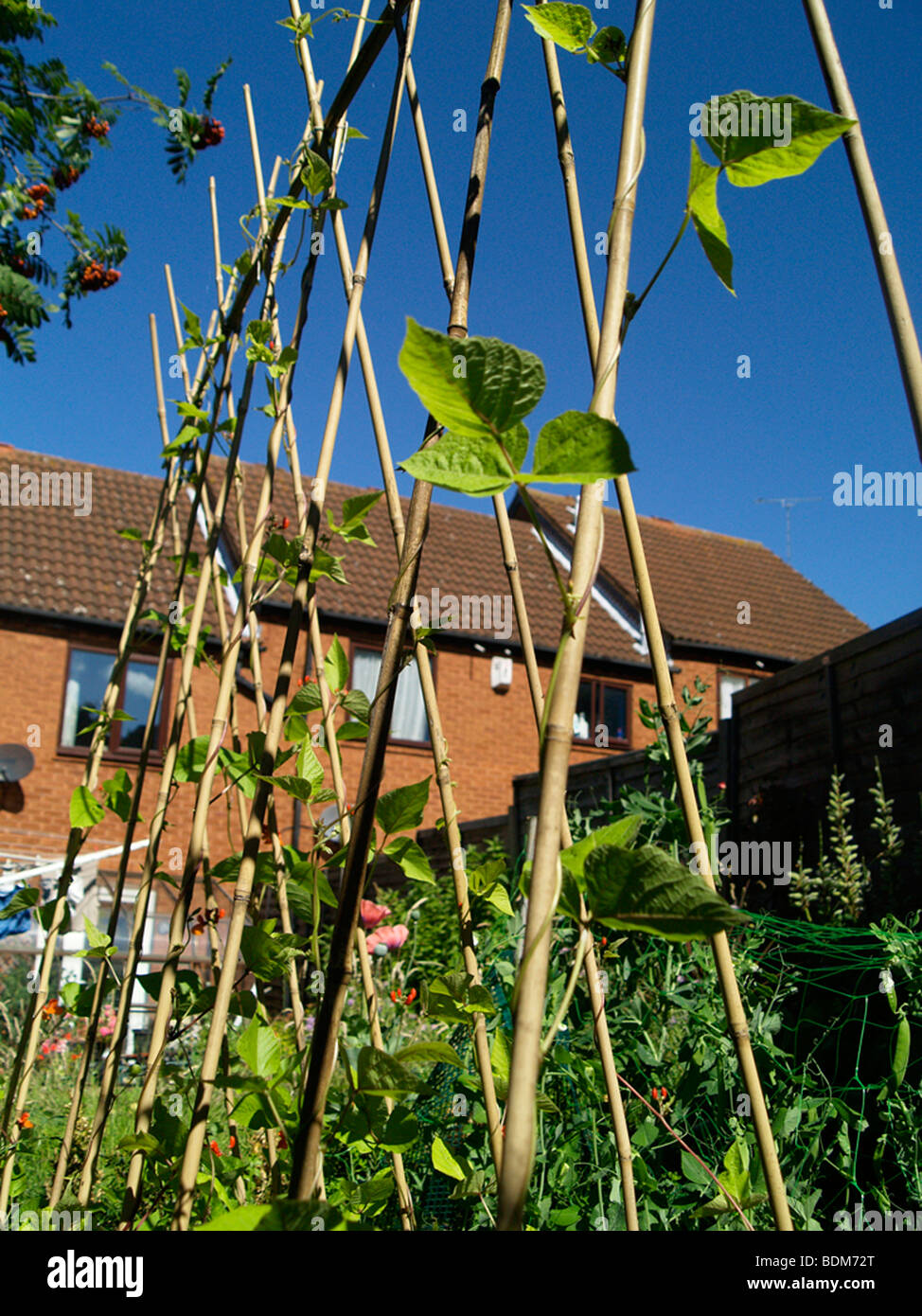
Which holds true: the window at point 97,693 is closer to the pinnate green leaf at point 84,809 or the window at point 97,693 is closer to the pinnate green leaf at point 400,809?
the pinnate green leaf at point 84,809

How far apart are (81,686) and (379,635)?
4.06 metres

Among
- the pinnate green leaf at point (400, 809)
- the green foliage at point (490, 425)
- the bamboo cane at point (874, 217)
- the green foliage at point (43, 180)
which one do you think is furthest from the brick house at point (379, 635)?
the green foliage at point (490, 425)

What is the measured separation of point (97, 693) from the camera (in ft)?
37.8

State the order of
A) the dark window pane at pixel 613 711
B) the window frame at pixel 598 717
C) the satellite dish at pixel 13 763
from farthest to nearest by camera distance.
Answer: the dark window pane at pixel 613 711, the window frame at pixel 598 717, the satellite dish at pixel 13 763

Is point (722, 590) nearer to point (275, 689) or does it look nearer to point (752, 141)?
point (275, 689)

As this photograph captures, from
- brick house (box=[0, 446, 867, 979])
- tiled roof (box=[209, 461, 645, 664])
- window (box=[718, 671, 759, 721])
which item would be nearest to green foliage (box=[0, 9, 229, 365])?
brick house (box=[0, 446, 867, 979])

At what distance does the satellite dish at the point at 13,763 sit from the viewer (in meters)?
10.3

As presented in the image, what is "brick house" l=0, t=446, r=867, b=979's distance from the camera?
1092 cm

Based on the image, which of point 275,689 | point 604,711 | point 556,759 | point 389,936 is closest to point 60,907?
point 275,689

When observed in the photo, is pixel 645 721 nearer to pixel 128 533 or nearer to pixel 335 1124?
pixel 128 533

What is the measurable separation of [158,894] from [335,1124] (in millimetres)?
8399

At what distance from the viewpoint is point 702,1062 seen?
180 cm

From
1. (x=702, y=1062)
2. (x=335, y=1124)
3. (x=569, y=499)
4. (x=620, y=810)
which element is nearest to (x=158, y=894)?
(x=620, y=810)

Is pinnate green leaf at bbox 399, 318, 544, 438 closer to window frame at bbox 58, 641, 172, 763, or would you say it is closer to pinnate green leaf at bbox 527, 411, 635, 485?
pinnate green leaf at bbox 527, 411, 635, 485
